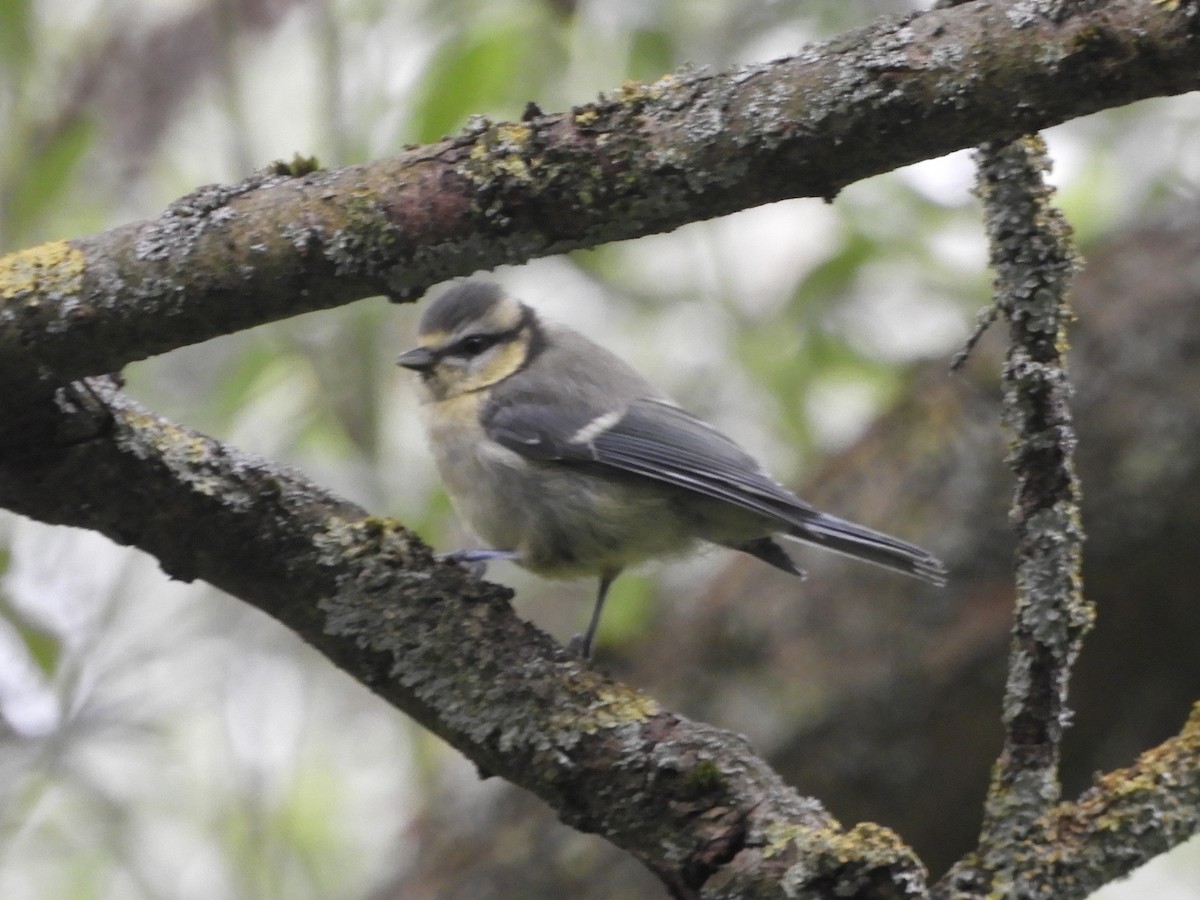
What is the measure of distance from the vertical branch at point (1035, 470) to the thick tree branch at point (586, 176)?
0.27m

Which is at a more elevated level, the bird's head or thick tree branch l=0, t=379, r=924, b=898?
the bird's head

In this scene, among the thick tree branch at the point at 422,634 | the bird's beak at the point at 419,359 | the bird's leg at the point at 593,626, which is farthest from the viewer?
the bird's beak at the point at 419,359

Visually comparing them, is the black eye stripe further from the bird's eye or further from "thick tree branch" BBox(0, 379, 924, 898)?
"thick tree branch" BBox(0, 379, 924, 898)

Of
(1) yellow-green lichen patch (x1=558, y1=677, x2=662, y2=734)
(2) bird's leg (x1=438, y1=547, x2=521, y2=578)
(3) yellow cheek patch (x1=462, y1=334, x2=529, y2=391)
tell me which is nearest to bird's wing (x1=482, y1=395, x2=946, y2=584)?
(3) yellow cheek patch (x1=462, y1=334, x2=529, y2=391)

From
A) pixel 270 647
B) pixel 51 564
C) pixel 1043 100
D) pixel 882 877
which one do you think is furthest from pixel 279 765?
pixel 1043 100

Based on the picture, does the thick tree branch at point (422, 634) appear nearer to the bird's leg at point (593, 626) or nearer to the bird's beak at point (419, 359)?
the bird's leg at point (593, 626)

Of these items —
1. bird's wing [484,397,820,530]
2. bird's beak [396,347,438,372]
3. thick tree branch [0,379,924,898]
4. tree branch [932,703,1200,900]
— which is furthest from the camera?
bird's beak [396,347,438,372]

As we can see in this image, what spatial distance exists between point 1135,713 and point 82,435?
104 inches

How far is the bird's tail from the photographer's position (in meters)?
2.73

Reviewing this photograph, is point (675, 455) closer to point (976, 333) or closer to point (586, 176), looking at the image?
point (976, 333)

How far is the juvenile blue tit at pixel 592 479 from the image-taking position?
293cm

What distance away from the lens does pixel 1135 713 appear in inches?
137

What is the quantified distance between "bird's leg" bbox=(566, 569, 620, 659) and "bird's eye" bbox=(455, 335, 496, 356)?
2.13 feet

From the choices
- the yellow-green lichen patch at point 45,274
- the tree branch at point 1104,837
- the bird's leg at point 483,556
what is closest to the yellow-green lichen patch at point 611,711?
the tree branch at point 1104,837
